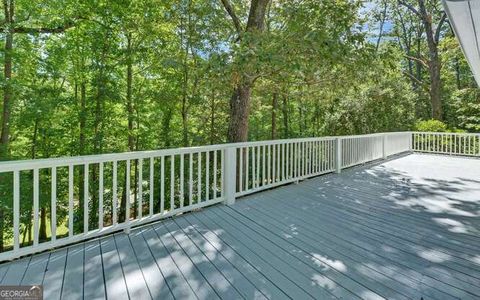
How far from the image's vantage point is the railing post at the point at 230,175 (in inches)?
A: 161

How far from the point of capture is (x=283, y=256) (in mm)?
2504

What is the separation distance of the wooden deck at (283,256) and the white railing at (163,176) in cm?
19

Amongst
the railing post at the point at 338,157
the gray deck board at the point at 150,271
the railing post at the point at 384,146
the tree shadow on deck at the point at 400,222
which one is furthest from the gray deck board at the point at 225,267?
the railing post at the point at 384,146

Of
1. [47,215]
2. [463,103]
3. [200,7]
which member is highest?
[200,7]

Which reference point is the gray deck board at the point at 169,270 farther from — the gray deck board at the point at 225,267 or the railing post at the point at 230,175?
the railing post at the point at 230,175

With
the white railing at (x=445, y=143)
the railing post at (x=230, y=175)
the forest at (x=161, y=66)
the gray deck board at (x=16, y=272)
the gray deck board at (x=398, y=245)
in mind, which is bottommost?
the gray deck board at (x=16, y=272)

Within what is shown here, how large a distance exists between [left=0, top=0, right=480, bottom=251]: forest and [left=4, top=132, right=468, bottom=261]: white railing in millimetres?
833

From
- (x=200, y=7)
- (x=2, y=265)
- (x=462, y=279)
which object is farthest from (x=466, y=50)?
(x=200, y=7)

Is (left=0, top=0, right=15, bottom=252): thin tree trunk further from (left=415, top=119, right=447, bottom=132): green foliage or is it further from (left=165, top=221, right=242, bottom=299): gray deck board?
(left=415, top=119, right=447, bottom=132): green foliage

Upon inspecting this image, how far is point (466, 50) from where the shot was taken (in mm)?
2252

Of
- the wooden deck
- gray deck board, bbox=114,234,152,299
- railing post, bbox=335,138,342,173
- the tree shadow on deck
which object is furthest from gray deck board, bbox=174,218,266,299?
railing post, bbox=335,138,342,173

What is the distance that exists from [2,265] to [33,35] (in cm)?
660

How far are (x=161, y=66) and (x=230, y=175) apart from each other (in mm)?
4773

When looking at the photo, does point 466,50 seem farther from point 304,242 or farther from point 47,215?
point 47,215
